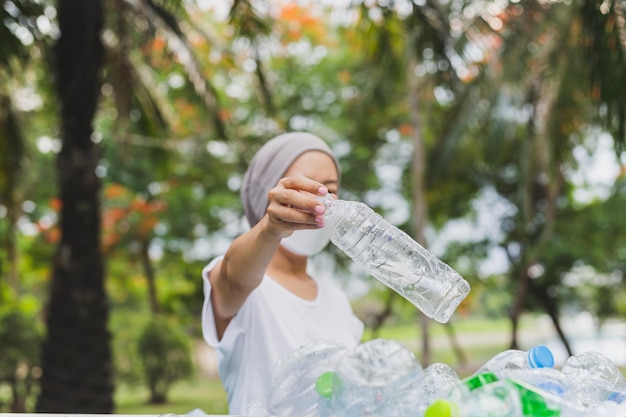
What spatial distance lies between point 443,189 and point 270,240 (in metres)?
10.2

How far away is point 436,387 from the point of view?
1.09 metres

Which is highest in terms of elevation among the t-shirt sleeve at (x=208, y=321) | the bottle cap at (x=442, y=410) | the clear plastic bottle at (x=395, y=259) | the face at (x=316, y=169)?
the face at (x=316, y=169)

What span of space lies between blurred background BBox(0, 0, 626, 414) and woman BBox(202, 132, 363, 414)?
7.89ft

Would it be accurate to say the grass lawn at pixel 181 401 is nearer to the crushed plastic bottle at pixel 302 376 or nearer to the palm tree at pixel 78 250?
the palm tree at pixel 78 250

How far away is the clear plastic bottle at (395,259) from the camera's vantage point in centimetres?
142

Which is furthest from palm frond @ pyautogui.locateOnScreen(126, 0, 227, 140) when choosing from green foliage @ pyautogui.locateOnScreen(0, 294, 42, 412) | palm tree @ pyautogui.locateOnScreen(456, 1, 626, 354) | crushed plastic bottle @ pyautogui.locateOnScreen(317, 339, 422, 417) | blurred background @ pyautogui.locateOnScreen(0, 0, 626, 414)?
crushed plastic bottle @ pyautogui.locateOnScreen(317, 339, 422, 417)

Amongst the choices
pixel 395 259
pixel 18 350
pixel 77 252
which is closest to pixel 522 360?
pixel 395 259

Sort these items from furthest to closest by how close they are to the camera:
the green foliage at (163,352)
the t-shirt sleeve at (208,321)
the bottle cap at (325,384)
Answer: the green foliage at (163,352), the t-shirt sleeve at (208,321), the bottle cap at (325,384)

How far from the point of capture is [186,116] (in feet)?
37.4

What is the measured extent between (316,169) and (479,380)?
0.81m

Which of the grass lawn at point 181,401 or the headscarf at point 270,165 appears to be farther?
the grass lawn at point 181,401

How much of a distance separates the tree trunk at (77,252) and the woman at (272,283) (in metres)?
3.67

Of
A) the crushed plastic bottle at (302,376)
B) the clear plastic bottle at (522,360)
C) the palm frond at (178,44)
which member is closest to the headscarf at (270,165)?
the crushed plastic bottle at (302,376)

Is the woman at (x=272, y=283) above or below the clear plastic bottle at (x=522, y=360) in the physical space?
above
